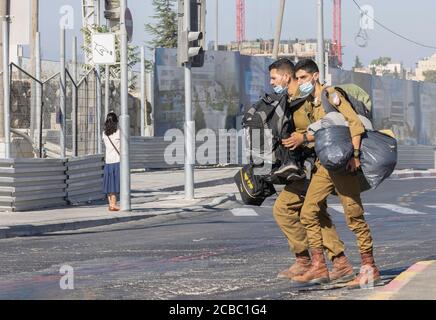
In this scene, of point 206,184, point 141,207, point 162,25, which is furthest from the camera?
point 162,25

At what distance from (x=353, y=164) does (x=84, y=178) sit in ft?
44.1

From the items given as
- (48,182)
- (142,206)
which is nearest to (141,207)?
(142,206)

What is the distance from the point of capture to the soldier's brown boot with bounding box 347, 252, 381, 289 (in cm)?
973

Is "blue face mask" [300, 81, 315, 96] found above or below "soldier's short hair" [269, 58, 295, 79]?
below

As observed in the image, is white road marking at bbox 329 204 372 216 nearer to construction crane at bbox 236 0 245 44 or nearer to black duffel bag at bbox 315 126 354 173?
black duffel bag at bbox 315 126 354 173

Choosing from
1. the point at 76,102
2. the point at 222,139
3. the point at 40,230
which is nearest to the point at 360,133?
the point at 40,230

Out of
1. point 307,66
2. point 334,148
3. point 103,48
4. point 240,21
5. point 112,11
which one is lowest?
point 334,148

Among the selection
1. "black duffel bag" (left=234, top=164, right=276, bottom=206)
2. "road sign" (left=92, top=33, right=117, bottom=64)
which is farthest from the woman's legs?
"black duffel bag" (left=234, top=164, right=276, bottom=206)

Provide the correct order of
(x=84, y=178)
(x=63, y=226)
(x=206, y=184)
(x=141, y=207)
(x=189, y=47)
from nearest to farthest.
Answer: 1. (x=63, y=226)
2. (x=141, y=207)
3. (x=84, y=178)
4. (x=189, y=47)
5. (x=206, y=184)

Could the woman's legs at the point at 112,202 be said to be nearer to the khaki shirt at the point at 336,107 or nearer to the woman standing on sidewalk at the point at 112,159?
the woman standing on sidewalk at the point at 112,159

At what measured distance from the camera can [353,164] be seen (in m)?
9.62

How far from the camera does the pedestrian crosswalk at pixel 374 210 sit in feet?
67.2

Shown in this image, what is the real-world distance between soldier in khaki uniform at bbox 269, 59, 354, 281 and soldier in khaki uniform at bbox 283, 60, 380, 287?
0.25 feet

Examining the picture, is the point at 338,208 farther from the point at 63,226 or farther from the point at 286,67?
the point at 286,67
